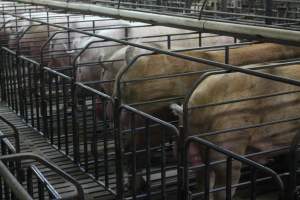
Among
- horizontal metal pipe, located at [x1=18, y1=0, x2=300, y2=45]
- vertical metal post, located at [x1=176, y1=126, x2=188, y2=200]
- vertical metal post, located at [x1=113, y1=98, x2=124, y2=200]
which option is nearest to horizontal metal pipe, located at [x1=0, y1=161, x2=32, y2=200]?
vertical metal post, located at [x1=176, y1=126, x2=188, y2=200]

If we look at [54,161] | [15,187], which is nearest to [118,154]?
[54,161]

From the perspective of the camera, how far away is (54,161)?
538 centimetres

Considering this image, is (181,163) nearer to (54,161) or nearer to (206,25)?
(54,161)

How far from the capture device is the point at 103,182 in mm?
4762

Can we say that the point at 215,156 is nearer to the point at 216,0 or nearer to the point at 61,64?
the point at 61,64

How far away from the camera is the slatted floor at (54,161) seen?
4562 mm

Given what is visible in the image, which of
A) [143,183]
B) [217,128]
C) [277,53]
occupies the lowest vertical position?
[143,183]

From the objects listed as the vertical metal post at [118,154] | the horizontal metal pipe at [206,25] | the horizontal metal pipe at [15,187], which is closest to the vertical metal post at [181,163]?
the vertical metal post at [118,154]

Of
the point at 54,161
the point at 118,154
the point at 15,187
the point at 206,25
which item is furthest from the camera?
the point at 206,25

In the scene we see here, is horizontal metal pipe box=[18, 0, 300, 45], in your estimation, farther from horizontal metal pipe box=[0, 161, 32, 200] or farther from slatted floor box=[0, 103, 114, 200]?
horizontal metal pipe box=[0, 161, 32, 200]

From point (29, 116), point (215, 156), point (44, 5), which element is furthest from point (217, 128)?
point (44, 5)

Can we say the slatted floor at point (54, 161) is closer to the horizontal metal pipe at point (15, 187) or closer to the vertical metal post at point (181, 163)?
the vertical metal post at point (181, 163)

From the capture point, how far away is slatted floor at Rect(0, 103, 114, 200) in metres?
4.56

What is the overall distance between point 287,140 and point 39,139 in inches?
122
